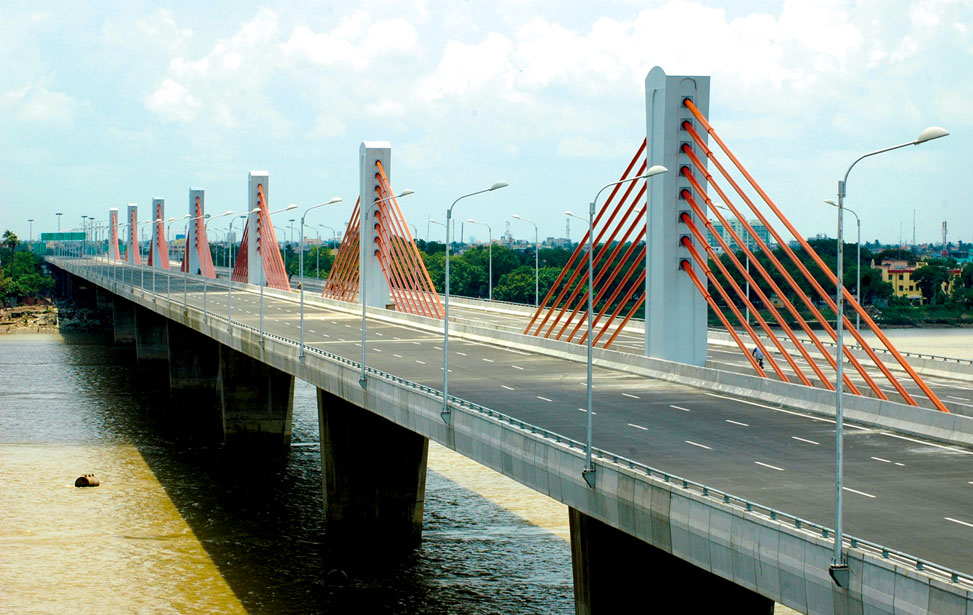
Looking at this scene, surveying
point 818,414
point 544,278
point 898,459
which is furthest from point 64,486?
point 544,278

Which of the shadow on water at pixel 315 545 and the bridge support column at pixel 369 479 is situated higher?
the bridge support column at pixel 369 479

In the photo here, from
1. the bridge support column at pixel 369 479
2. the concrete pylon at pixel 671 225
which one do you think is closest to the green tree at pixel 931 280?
the concrete pylon at pixel 671 225

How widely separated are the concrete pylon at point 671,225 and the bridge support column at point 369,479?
29.8 feet

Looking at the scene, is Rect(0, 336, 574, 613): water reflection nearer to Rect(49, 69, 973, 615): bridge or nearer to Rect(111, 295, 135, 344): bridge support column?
Rect(49, 69, 973, 615): bridge

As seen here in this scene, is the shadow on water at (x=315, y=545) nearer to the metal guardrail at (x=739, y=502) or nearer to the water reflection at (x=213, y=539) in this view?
the water reflection at (x=213, y=539)

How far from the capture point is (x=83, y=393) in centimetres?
7994

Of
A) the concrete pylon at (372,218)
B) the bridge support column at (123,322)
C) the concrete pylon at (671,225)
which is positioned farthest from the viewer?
the bridge support column at (123,322)

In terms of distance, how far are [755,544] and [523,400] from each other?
15.7 metres

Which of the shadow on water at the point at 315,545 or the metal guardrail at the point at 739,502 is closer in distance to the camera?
the metal guardrail at the point at 739,502

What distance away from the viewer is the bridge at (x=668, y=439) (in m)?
17.0

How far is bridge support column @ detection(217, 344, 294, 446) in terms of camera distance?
198ft

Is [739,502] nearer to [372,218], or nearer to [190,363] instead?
[372,218]

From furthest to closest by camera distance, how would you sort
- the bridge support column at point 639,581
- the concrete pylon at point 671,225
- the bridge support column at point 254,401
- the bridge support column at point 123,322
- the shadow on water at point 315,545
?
the bridge support column at point 123,322
the bridge support column at point 254,401
the concrete pylon at point 671,225
the shadow on water at point 315,545
the bridge support column at point 639,581

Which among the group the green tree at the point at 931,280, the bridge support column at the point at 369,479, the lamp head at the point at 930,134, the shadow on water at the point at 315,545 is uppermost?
the lamp head at the point at 930,134
